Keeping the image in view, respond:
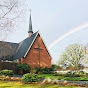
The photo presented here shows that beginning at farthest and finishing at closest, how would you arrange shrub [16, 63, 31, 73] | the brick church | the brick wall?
the brick wall → the brick church → shrub [16, 63, 31, 73]

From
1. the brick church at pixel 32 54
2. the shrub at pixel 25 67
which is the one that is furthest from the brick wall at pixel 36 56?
the shrub at pixel 25 67

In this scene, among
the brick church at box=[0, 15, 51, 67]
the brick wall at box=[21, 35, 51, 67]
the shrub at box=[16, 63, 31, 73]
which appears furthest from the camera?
the brick wall at box=[21, 35, 51, 67]

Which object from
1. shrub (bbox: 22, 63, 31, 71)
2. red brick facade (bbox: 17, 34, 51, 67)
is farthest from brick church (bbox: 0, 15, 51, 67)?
shrub (bbox: 22, 63, 31, 71)

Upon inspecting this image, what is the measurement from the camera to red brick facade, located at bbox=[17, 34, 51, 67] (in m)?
33.7

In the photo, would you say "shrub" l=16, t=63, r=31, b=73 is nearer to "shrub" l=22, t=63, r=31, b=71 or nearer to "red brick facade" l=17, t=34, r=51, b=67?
"shrub" l=22, t=63, r=31, b=71

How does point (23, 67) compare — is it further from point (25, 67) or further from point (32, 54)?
point (32, 54)

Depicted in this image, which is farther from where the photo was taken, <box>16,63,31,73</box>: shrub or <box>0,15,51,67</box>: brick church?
<box>0,15,51,67</box>: brick church

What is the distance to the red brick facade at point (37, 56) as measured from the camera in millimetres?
33722

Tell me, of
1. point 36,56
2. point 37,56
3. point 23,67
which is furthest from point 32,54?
point 23,67

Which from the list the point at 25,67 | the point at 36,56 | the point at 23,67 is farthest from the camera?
the point at 36,56

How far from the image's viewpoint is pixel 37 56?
116 ft

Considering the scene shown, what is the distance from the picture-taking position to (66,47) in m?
39.4

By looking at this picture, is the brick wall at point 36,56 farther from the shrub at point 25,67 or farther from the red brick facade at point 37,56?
the shrub at point 25,67

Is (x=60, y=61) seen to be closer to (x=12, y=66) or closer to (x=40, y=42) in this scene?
(x=40, y=42)
